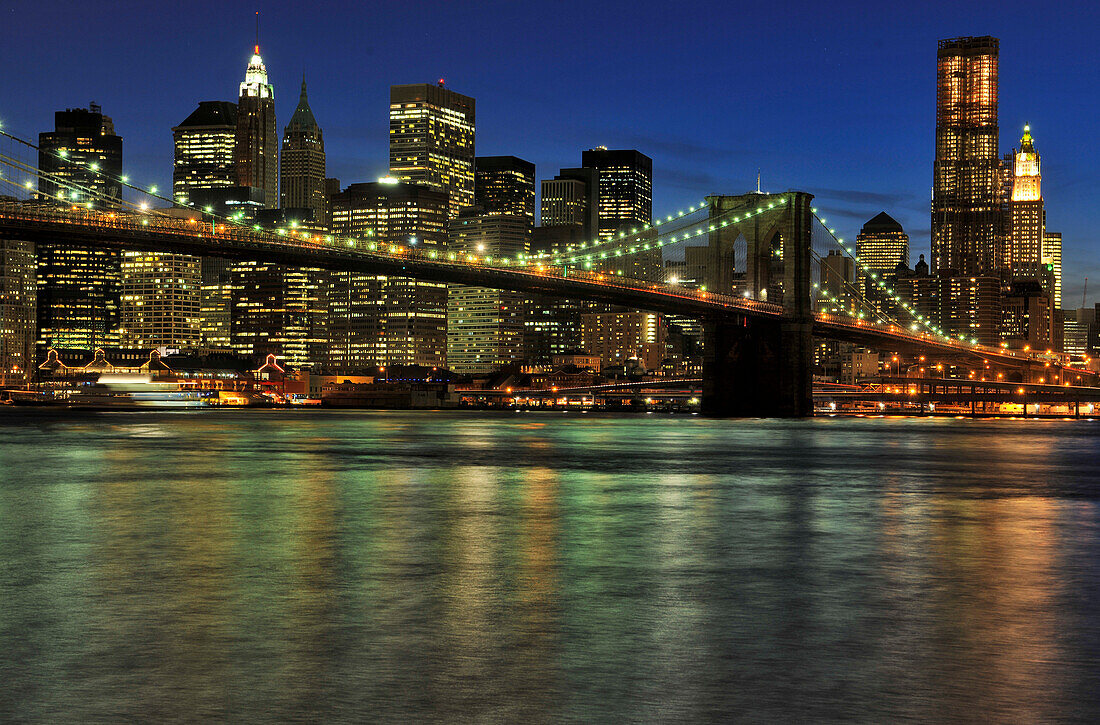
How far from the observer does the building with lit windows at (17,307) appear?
175625 mm

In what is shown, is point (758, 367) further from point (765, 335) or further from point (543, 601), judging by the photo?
point (543, 601)

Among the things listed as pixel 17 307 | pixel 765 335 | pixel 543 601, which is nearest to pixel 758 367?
pixel 765 335

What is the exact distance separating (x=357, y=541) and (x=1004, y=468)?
24770 mm

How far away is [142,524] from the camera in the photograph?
18.5 meters

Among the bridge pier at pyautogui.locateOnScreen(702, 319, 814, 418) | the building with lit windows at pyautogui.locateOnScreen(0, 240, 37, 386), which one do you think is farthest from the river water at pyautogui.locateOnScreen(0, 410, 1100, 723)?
the building with lit windows at pyautogui.locateOnScreen(0, 240, 37, 386)

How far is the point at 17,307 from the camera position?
592 ft

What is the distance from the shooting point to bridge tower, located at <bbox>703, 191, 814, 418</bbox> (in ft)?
270

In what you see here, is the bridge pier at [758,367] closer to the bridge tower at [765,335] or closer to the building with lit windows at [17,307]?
the bridge tower at [765,335]

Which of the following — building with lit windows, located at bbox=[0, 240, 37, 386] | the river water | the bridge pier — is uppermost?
building with lit windows, located at bbox=[0, 240, 37, 386]

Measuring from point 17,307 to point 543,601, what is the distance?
187 meters

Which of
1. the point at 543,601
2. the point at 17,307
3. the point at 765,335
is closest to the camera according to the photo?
the point at 543,601

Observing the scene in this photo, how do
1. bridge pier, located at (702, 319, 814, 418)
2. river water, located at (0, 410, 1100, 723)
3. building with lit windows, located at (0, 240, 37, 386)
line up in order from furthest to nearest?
building with lit windows, located at (0, 240, 37, 386), bridge pier, located at (702, 319, 814, 418), river water, located at (0, 410, 1100, 723)

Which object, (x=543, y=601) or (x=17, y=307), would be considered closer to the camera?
(x=543, y=601)

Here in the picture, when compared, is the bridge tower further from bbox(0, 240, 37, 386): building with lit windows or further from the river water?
bbox(0, 240, 37, 386): building with lit windows
